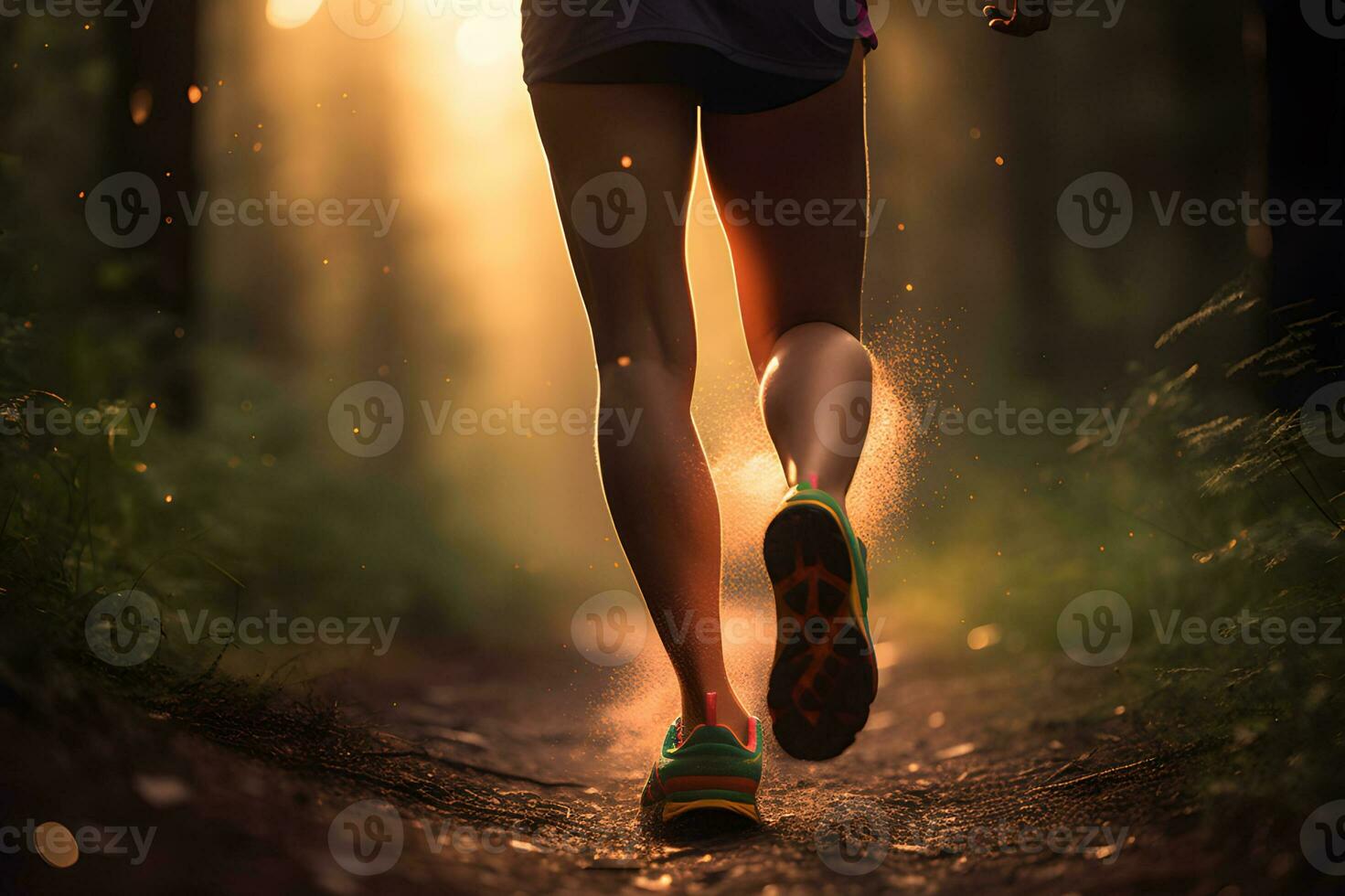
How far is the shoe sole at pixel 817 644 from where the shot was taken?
1326 millimetres

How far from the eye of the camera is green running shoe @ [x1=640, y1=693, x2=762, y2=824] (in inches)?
62.5

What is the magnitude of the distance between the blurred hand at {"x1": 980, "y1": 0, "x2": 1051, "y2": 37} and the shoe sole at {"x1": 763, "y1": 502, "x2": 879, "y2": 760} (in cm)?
103

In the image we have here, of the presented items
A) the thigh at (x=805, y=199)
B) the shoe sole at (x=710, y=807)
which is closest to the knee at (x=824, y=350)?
the thigh at (x=805, y=199)

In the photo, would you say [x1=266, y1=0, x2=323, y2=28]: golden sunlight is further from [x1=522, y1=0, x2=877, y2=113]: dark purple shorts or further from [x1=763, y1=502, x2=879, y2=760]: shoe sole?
[x1=763, y1=502, x2=879, y2=760]: shoe sole

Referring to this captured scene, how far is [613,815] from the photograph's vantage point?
1879mm

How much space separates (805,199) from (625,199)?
0.30 meters

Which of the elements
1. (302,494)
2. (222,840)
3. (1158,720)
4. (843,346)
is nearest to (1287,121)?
(1158,720)

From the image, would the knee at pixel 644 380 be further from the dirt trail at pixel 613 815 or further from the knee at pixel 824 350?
the dirt trail at pixel 613 815

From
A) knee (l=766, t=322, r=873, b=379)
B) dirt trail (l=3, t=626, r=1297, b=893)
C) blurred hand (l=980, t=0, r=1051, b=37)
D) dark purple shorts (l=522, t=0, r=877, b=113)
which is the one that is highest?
blurred hand (l=980, t=0, r=1051, b=37)

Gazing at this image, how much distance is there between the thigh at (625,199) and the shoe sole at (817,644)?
0.40 m

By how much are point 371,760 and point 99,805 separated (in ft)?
2.41

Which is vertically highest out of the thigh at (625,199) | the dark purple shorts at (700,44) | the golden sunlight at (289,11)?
the golden sunlight at (289,11)

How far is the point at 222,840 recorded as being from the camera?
54.9 inches

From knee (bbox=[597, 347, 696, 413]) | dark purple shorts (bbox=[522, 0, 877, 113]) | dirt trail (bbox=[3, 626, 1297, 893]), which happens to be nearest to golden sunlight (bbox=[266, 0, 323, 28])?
dirt trail (bbox=[3, 626, 1297, 893])
